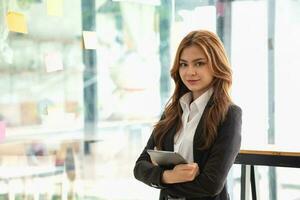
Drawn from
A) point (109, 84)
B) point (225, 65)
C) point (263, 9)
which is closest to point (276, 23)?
point (263, 9)

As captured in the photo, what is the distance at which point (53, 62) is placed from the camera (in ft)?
9.04

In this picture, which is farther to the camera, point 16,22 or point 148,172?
point 16,22

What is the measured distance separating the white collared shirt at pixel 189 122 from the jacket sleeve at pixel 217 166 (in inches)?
3.8

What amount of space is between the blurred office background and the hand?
112 centimetres

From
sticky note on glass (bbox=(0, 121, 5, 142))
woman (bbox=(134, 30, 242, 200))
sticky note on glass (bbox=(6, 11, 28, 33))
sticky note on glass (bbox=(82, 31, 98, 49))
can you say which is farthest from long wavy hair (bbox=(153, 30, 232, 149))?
sticky note on glass (bbox=(82, 31, 98, 49))

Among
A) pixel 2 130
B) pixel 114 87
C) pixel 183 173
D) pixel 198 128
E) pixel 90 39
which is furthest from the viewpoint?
pixel 114 87

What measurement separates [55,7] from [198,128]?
1344 millimetres

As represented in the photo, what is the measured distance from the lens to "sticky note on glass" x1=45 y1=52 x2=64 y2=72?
2725 millimetres

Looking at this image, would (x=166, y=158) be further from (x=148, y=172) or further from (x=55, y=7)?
(x=55, y=7)

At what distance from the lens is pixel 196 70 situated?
1863 mm

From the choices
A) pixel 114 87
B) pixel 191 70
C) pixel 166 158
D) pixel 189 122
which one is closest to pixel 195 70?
pixel 191 70

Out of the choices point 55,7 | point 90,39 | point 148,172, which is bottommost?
point 148,172

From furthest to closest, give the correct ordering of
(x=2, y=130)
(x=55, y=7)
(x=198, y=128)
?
(x=55, y=7) < (x=2, y=130) < (x=198, y=128)

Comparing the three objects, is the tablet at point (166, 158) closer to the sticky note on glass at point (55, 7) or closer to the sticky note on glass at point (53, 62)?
the sticky note on glass at point (53, 62)
